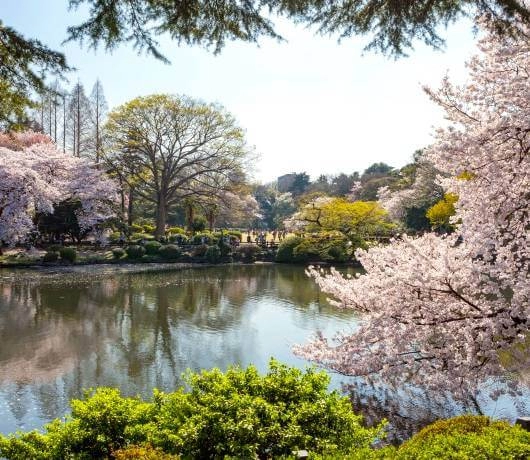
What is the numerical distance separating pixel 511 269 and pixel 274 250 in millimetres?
26331

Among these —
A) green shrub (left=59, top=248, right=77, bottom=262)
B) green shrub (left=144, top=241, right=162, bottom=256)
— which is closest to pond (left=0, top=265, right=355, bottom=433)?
green shrub (left=59, top=248, right=77, bottom=262)

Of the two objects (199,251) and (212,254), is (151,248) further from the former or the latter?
(212,254)

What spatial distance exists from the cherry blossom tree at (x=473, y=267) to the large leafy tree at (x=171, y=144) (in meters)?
26.4

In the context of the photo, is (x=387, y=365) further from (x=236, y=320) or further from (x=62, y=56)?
(x=236, y=320)

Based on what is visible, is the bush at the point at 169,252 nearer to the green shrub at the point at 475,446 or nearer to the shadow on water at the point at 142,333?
the shadow on water at the point at 142,333

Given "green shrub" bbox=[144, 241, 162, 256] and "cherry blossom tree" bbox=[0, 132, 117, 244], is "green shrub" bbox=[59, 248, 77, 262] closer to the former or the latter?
"cherry blossom tree" bbox=[0, 132, 117, 244]

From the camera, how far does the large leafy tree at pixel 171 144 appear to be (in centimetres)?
3158

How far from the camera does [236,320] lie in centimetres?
1480

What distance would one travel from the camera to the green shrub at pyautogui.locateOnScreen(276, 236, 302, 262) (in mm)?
29859

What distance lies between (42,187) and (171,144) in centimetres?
954

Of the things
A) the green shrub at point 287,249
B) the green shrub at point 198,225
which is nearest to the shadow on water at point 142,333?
the green shrub at point 287,249

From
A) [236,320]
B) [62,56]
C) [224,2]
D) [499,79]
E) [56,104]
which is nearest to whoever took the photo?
[224,2]

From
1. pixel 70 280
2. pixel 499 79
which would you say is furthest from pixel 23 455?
pixel 70 280

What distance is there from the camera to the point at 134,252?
27.9 m
